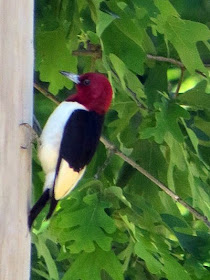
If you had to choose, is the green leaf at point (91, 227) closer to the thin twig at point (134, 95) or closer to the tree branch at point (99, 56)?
the thin twig at point (134, 95)

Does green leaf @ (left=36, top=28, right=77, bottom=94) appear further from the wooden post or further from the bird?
the wooden post

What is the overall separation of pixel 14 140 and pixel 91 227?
15.3 inches

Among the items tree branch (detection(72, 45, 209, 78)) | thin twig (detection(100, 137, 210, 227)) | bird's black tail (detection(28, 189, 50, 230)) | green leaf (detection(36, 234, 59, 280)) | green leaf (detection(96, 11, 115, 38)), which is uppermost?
green leaf (detection(96, 11, 115, 38))

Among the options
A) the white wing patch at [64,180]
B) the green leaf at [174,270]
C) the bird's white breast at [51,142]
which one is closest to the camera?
the white wing patch at [64,180]

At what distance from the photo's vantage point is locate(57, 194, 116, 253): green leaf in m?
2.80

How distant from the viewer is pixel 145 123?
2998mm

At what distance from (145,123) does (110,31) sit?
0.98 ft

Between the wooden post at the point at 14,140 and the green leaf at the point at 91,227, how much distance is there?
209mm

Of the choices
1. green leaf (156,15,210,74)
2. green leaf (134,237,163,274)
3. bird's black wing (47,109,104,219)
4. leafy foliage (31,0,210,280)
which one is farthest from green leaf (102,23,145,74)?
green leaf (134,237,163,274)

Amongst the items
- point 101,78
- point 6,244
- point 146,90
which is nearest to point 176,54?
point 146,90

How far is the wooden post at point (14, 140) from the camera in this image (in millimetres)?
2537

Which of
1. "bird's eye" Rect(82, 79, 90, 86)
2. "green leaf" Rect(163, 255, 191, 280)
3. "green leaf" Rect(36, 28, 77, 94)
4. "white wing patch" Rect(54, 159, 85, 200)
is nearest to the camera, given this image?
"white wing patch" Rect(54, 159, 85, 200)

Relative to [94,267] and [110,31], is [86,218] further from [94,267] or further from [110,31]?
[110,31]

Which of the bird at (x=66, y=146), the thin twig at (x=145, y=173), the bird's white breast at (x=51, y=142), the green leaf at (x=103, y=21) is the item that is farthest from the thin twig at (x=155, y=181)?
the green leaf at (x=103, y=21)
